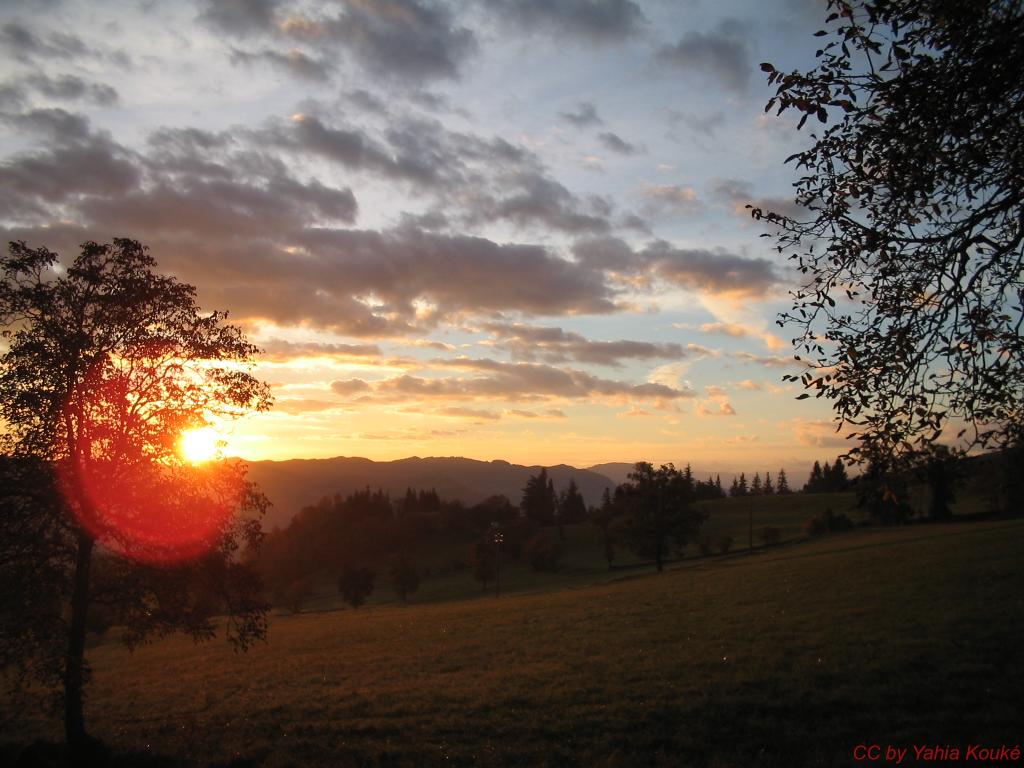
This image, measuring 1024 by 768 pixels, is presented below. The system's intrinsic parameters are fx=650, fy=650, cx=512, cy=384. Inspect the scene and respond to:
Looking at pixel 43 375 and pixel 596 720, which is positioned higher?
pixel 43 375

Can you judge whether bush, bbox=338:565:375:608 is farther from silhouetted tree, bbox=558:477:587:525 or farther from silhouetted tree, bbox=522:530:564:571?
silhouetted tree, bbox=558:477:587:525

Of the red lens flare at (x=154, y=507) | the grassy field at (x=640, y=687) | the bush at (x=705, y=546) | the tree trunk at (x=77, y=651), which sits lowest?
the bush at (x=705, y=546)

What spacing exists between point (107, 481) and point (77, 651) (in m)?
4.50

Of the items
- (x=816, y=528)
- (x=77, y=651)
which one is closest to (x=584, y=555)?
(x=816, y=528)

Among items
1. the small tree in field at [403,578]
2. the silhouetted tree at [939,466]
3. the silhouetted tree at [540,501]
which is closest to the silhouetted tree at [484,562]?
the small tree in field at [403,578]

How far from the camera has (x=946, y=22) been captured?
8.03 meters

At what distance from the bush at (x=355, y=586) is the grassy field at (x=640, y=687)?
→ 181 ft

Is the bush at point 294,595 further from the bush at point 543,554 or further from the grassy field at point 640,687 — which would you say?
the grassy field at point 640,687

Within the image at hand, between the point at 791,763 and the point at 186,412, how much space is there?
1606 cm

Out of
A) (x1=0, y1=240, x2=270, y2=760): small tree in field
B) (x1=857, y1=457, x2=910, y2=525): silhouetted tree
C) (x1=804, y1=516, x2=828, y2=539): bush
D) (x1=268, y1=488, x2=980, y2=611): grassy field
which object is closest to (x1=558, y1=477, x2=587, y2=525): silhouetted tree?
(x1=268, y1=488, x2=980, y2=611): grassy field

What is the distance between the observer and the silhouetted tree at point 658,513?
76.6 metres

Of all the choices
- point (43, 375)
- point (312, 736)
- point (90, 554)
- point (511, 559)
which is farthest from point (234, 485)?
point (511, 559)

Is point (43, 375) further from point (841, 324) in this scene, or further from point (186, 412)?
point (841, 324)

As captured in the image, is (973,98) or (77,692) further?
(77,692)
